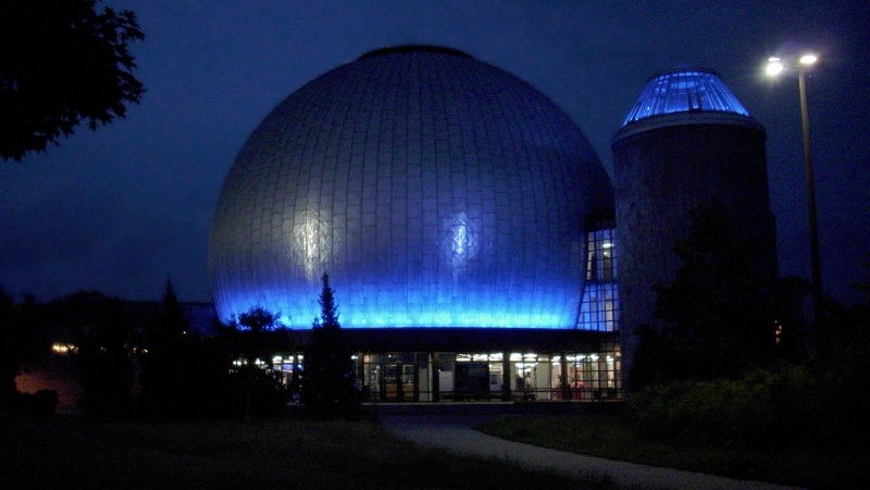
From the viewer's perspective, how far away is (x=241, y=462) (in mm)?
16609

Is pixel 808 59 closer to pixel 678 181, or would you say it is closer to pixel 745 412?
pixel 745 412

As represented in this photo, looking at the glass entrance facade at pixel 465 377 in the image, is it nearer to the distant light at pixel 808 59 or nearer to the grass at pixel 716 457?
the grass at pixel 716 457

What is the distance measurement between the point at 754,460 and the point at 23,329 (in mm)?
39690

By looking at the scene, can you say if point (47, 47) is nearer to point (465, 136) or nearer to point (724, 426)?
point (724, 426)

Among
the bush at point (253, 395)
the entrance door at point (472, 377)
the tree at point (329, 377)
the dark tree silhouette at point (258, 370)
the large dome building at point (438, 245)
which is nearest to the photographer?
the tree at point (329, 377)

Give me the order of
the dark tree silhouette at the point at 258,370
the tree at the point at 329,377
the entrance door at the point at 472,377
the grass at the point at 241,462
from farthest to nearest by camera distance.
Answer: the entrance door at the point at 472,377 → the dark tree silhouette at the point at 258,370 → the tree at the point at 329,377 → the grass at the point at 241,462

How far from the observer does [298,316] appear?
5288 centimetres

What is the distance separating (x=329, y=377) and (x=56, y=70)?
23.0m

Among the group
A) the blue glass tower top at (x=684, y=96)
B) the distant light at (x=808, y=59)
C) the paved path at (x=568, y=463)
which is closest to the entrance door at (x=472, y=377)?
the blue glass tower top at (x=684, y=96)

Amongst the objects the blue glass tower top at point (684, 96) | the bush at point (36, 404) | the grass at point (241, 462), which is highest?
the blue glass tower top at point (684, 96)

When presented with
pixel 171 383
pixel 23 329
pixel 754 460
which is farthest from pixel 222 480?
pixel 23 329

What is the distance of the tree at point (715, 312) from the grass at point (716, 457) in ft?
11.7

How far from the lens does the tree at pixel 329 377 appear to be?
3266 cm

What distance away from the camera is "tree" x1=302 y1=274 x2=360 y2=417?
1286 inches
